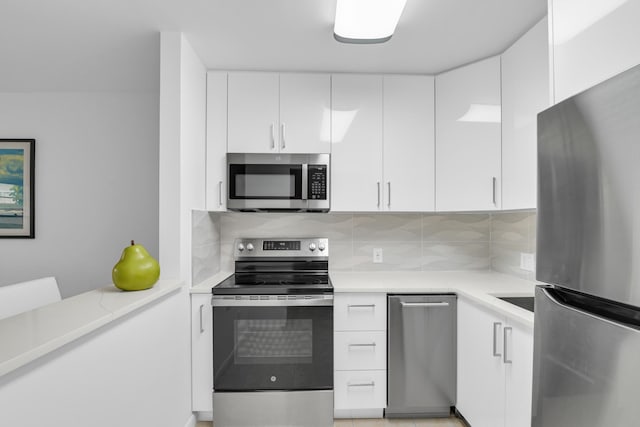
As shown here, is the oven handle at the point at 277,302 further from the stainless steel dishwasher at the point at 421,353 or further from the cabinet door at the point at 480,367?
the cabinet door at the point at 480,367

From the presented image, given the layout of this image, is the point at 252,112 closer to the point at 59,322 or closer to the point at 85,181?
the point at 85,181

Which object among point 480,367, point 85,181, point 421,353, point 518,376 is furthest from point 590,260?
point 85,181

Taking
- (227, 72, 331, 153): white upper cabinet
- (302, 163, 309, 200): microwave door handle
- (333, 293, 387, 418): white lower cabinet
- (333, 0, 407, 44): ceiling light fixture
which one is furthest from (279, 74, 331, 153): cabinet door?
(333, 293, 387, 418): white lower cabinet

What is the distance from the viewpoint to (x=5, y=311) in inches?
64.8

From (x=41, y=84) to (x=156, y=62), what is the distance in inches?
45.0

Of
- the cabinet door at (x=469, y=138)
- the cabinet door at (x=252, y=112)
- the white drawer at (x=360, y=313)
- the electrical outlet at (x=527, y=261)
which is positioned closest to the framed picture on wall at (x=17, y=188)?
the cabinet door at (x=252, y=112)

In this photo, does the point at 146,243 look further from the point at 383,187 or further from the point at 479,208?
the point at 479,208

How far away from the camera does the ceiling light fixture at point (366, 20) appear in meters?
1.67

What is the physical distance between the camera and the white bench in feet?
5.43

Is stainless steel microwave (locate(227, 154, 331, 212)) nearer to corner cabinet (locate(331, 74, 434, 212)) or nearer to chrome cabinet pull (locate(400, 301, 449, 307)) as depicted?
corner cabinet (locate(331, 74, 434, 212))

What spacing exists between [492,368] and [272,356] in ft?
3.96

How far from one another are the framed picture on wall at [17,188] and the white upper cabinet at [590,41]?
358 cm

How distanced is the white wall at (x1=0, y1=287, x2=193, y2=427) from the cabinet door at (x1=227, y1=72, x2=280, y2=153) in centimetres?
105

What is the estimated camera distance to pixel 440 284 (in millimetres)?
2398
